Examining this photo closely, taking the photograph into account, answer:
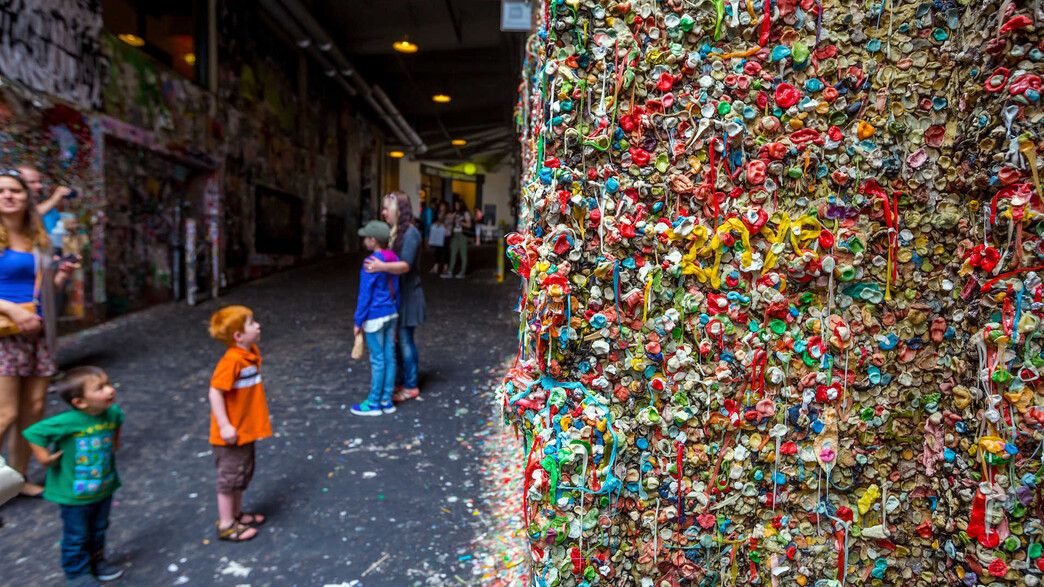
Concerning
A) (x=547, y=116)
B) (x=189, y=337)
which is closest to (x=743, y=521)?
(x=547, y=116)

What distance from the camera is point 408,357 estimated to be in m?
5.23

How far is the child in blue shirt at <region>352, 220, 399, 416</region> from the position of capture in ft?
15.2

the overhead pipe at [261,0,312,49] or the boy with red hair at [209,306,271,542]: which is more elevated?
the overhead pipe at [261,0,312,49]

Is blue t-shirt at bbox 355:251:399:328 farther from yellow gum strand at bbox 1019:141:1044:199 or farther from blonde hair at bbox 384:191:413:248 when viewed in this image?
yellow gum strand at bbox 1019:141:1044:199

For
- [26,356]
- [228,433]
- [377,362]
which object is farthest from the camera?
[377,362]

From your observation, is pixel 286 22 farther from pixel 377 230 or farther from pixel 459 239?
pixel 377 230

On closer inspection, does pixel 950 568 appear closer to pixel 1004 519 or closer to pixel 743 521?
pixel 1004 519

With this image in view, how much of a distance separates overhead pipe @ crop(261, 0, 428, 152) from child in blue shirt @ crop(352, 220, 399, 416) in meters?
8.13

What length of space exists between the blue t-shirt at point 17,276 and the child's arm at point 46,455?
50.0 inches

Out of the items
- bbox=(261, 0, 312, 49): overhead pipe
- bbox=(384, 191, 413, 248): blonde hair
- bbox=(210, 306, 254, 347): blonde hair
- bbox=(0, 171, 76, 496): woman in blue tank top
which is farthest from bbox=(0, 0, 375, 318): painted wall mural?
bbox=(210, 306, 254, 347): blonde hair

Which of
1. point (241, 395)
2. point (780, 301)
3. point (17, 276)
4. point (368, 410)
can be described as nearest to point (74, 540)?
point (241, 395)

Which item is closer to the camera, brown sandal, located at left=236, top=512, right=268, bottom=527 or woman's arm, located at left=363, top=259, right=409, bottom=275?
brown sandal, located at left=236, top=512, right=268, bottom=527

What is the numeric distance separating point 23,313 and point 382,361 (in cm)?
231

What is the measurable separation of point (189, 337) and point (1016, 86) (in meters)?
8.00
